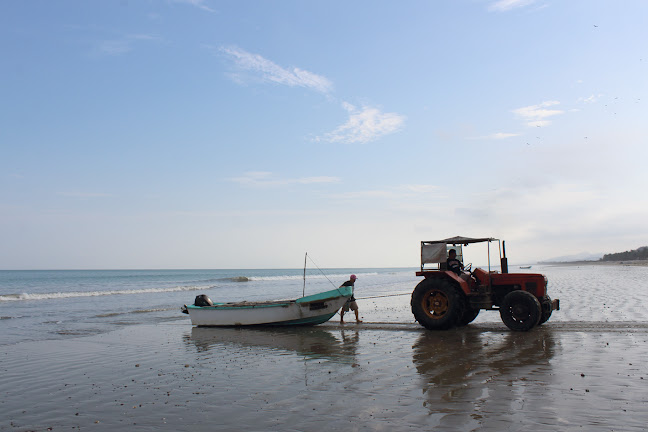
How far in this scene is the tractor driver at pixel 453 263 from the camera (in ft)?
37.2

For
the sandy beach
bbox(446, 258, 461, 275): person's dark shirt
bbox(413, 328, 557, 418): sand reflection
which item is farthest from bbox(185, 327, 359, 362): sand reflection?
bbox(446, 258, 461, 275): person's dark shirt

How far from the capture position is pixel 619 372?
6.53 metres

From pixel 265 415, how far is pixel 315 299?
25.3 ft

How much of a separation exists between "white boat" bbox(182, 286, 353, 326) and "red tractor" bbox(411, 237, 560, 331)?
2.49 m

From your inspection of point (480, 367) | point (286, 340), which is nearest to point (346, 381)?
point (480, 367)

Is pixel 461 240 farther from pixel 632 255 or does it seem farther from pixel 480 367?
pixel 632 255

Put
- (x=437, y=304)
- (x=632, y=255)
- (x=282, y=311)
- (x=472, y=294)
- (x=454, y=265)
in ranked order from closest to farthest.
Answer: (x=472, y=294)
(x=437, y=304)
(x=454, y=265)
(x=282, y=311)
(x=632, y=255)

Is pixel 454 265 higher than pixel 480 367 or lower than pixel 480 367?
higher

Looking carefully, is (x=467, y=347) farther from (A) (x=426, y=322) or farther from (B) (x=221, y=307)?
(B) (x=221, y=307)

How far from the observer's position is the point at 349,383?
6.56m

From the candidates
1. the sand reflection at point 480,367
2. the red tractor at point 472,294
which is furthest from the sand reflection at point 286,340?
the red tractor at point 472,294

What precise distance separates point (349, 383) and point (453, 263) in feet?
18.6

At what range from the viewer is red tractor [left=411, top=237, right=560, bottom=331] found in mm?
10297

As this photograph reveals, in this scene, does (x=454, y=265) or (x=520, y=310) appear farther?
(x=454, y=265)
